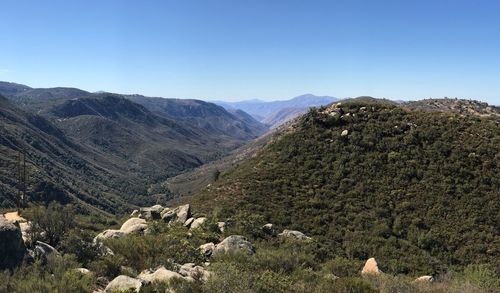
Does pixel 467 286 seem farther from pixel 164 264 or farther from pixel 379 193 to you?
pixel 379 193

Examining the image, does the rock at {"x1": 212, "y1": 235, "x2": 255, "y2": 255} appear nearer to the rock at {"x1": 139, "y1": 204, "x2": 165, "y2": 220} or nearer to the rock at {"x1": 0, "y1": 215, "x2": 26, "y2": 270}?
the rock at {"x1": 0, "y1": 215, "x2": 26, "y2": 270}

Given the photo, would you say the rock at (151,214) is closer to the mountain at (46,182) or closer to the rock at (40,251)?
the rock at (40,251)

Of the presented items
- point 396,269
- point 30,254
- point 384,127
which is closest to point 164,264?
point 30,254

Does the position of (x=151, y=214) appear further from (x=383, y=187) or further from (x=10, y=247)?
(x=383, y=187)

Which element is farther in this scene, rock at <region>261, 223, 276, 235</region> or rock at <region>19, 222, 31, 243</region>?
rock at <region>261, 223, 276, 235</region>

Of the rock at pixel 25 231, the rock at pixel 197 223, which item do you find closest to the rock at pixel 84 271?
the rock at pixel 25 231

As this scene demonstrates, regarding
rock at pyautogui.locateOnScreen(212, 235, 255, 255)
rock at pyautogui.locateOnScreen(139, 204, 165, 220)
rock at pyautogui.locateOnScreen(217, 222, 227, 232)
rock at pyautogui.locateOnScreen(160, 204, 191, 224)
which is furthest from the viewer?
rock at pyautogui.locateOnScreen(139, 204, 165, 220)

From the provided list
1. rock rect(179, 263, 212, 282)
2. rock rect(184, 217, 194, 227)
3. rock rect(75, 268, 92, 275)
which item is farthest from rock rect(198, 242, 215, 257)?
rock rect(184, 217, 194, 227)
